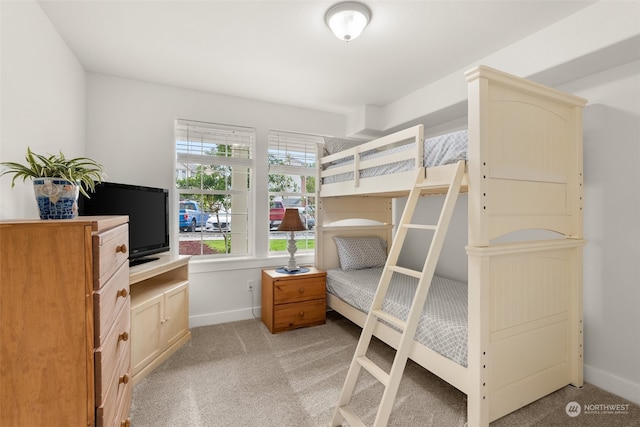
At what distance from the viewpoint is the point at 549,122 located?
1.98 metres

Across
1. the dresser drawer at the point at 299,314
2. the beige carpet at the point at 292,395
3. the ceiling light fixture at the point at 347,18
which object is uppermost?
the ceiling light fixture at the point at 347,18

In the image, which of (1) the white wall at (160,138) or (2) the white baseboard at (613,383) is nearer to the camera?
(1) the white wall at (160,138)

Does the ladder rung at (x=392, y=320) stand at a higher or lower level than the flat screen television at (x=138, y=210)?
lower

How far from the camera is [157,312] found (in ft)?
8.15

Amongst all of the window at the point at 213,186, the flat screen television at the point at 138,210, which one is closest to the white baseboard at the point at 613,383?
the window at the point at 213,186

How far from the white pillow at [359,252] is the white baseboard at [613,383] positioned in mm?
1933

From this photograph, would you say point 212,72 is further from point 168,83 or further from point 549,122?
point 549,122

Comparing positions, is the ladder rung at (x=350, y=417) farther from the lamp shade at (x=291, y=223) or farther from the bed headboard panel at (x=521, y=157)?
the lamp shade at (x=291, y=223)

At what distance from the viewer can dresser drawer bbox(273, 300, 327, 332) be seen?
121 inches

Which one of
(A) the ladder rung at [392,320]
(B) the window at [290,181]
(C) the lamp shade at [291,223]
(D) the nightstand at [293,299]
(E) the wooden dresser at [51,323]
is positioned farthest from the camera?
(B) the window at [290,181]

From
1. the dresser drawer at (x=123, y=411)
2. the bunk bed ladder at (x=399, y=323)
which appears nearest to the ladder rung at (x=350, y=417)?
the bunk bed ladder at (x=399, y=323)

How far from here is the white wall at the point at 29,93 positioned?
5.28ft

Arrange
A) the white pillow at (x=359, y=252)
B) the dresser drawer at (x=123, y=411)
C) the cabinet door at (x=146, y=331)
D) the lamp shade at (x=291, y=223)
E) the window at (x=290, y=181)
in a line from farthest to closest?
the window at (x=290, y=181) < the white pillow at (x=359, y=252) < the lamp shade at (x=291, y=223) < the cabinet door at (x=146, y=331) < the dresser drawer at (x=123, y=411)

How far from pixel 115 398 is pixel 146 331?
43.7 inches
